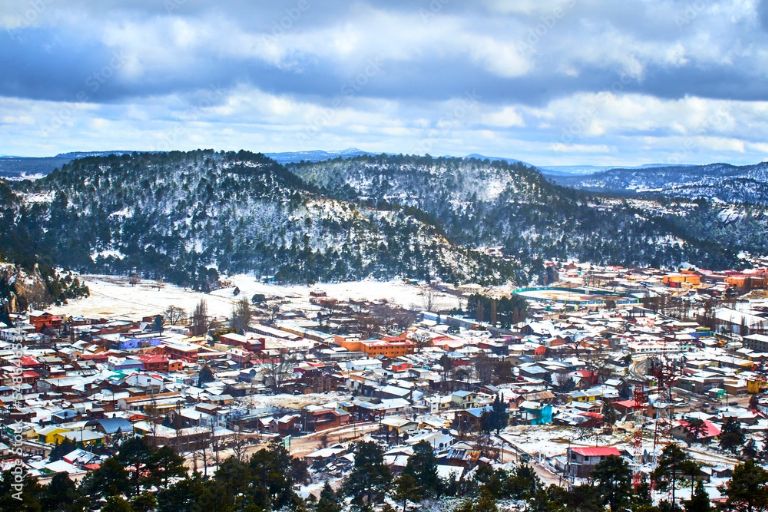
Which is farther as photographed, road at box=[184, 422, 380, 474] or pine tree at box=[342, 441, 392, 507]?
road at box=[184, 422, 380, 474]

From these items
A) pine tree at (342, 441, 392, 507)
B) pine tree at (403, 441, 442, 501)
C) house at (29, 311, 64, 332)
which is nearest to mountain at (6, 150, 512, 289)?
house at (29, 311, 64, 332)

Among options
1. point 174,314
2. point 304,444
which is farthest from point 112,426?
point 174,314

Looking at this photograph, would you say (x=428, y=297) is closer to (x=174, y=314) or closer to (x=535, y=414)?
(x=174, y=314)

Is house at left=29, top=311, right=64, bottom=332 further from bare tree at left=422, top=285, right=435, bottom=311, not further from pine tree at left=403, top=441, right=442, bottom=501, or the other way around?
pine tree at left=403, top=441, right=442, bottom=501

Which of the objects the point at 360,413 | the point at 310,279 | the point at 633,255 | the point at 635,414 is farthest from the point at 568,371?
the point at 633,255

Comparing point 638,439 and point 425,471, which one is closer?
point 425,471

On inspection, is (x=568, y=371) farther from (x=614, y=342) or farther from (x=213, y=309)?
(x=213, y=309)
